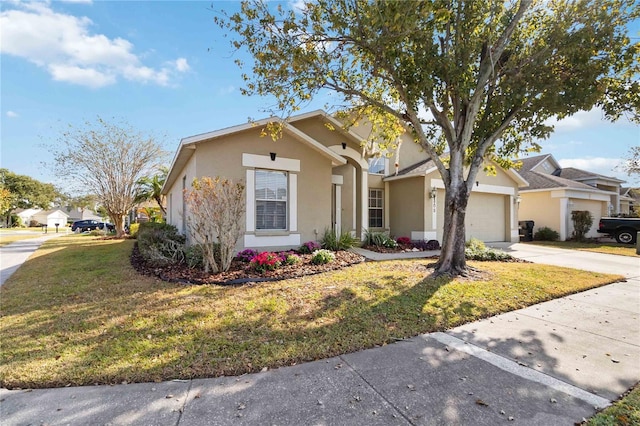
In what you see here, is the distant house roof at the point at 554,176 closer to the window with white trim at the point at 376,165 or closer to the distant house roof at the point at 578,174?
the distant house roof at the point at 578,174

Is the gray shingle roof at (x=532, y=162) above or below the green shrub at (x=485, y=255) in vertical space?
above

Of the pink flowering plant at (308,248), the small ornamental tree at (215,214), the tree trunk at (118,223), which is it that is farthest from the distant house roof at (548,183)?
the tree trunk at (118,223)

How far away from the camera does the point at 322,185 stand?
36.6 feet

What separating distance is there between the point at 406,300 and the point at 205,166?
6.92 metres

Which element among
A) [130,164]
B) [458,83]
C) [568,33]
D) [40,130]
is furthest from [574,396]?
[40,130]

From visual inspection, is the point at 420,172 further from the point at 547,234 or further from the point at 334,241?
the point at 547,234

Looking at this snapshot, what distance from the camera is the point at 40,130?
2128 centimetres

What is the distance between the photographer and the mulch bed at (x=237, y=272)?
7.25 meters

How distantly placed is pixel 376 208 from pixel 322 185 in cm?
569

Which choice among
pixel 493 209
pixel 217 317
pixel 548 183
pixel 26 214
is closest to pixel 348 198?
pixel 493 209

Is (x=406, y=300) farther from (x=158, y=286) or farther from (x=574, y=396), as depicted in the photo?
(x=158, y=286)

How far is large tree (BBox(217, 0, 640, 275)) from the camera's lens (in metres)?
7.04

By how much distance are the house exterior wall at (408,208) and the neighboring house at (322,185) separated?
5 cm

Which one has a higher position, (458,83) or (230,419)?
(458,83)
